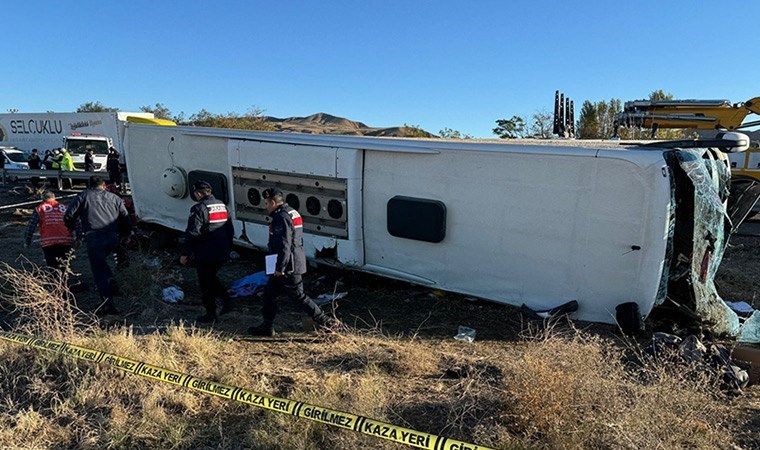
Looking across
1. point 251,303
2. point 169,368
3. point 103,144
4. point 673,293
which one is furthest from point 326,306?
point 103,144

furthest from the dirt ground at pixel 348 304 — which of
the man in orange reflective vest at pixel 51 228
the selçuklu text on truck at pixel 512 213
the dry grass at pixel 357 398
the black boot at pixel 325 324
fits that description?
the dry grass at pixel 357 398

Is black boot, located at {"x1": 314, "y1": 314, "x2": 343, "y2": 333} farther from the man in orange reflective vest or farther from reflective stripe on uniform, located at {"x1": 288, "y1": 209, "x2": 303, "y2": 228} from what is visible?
the man in orange reflective vest

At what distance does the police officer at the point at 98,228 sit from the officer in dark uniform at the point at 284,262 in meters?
1.91

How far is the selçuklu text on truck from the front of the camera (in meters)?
5.16

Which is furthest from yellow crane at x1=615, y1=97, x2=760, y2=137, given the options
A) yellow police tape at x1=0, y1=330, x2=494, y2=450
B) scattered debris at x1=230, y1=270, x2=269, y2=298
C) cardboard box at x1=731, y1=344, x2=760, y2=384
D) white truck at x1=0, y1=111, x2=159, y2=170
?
white truck at x1=0, y1=111, x2=159, y2=170

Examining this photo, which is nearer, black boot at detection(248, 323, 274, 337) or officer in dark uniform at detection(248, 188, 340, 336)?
officer in dark uniform at detection(248, 188, 340, 336)

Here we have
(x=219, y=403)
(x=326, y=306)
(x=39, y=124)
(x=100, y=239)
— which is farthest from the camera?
(x=39, y=124)

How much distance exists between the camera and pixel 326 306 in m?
6.66

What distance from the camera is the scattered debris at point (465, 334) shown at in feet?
18.1

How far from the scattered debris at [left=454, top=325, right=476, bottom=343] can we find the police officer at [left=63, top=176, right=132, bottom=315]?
13.0 ft

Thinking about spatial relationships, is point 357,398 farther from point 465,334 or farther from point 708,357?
point 708,357

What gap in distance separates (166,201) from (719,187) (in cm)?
832

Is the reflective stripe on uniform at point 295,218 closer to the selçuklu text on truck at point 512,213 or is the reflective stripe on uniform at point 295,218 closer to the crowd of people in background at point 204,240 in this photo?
the crowd of people in background at point 204,240

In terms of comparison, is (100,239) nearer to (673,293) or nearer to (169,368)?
(169,368)
